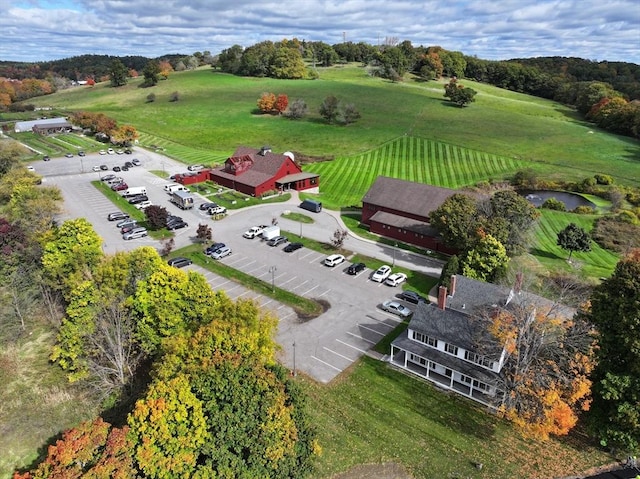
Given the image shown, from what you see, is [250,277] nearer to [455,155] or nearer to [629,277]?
[629,277]

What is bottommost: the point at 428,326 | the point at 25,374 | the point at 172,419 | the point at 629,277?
the point at 25,374

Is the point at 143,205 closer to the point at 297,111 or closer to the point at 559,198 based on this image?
the point at 297,111

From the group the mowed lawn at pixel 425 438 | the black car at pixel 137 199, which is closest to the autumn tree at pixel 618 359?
the mowed lawn at pixel 425 438

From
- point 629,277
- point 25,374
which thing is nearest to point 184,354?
point 25,374

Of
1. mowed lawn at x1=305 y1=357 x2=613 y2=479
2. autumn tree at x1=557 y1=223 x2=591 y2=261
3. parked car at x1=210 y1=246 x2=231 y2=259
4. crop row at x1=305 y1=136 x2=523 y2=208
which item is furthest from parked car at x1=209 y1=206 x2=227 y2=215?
autumn tree at x1=557 y1=223 x2=591 y2=261

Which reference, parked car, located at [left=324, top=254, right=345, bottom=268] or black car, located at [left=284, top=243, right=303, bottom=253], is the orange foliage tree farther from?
black car, located at [left=284, top=243, right=303, bottom=253]

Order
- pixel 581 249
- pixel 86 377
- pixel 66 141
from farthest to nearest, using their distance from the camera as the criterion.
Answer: pixel 66 141
pixel 581 249
pixel 86 377

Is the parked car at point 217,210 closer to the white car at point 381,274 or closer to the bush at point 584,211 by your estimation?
the white car at point 381,274
